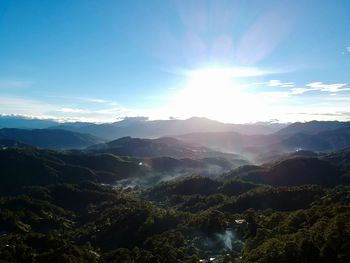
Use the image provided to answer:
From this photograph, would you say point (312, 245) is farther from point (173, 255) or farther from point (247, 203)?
point (247, 203)

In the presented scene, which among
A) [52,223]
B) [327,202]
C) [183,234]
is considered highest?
[327,202]

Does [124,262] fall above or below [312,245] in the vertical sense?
below

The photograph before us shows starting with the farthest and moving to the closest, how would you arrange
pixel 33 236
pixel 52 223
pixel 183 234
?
pixel 52 223 → pixel 183 234 → pixel 33 236

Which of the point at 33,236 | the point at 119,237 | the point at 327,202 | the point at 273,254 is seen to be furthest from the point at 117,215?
the point at 273,254

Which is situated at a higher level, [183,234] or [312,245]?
[312,245]

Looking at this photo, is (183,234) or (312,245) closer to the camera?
(312,245)

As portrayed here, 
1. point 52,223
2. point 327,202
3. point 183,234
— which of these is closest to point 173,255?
point 183,234

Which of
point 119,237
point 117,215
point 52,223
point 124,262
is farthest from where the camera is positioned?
point 52,223

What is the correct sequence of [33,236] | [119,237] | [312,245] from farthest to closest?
[119,237], [33,236], [312,245]

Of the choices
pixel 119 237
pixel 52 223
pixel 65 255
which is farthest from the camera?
pixel 52 223
